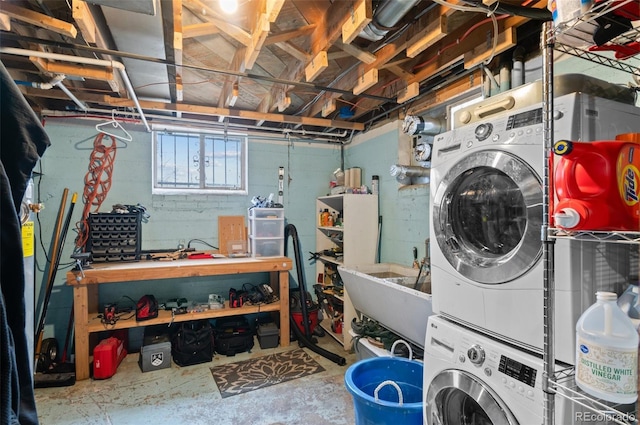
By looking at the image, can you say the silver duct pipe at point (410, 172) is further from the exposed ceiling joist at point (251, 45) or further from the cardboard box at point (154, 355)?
the cardboard box at point (154, 355)

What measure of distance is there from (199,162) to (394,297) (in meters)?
2.85

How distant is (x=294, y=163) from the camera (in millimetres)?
4293

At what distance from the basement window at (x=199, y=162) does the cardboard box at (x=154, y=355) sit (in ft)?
5.29

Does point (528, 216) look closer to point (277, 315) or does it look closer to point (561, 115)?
point (561, 115)

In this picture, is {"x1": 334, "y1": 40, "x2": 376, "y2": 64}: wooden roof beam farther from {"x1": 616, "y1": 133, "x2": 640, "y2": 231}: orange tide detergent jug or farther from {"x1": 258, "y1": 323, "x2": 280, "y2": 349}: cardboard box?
{"x1": 258, "y1": 323, "x2": 280, "y2": 349}: cardboard box

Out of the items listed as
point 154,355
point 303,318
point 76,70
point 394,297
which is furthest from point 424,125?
point 154,355

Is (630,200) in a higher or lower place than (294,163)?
lower

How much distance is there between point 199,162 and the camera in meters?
3.96

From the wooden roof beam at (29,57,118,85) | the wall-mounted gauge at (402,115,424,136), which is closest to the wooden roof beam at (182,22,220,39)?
the wooden roof beam at (29,57,118,85)

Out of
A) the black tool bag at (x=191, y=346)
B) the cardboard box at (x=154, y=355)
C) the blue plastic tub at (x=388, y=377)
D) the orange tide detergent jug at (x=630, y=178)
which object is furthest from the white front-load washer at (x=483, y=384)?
the cardboard box at (x=154, y=355)

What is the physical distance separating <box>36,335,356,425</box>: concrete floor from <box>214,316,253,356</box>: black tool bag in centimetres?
35

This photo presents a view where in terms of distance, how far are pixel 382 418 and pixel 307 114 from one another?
9.64 feet

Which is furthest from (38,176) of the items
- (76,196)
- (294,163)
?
(294,163)

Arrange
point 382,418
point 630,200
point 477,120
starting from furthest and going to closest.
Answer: point 382,418
point 477,120
point 630,200
